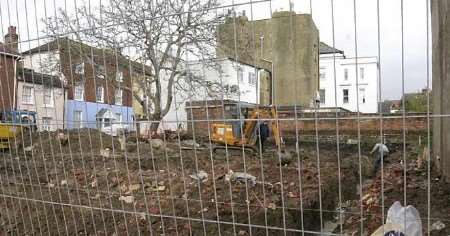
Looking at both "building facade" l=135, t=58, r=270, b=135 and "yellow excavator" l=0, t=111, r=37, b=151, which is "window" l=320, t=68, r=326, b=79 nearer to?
"building facade" l=135, t=58, r=270, b=135

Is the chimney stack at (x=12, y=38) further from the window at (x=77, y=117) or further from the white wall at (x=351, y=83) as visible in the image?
the white wall at (x=351, y=83)

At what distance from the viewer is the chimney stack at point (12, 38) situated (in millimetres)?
4064

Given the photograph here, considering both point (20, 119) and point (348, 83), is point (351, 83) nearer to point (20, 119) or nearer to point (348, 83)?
point (348, 83)

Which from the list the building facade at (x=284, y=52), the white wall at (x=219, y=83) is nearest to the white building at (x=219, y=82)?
the white wall at (x=219, y=83)

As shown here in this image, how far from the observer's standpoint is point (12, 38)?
4.19 meters

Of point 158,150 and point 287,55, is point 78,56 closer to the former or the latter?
point 287,55

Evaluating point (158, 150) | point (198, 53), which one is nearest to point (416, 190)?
point (198, 53)

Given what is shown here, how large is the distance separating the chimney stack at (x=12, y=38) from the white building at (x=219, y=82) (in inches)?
64.0

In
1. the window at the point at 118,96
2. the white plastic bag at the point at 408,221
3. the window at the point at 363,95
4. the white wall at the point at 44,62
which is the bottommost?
the white plastic bag at the point at 408,221

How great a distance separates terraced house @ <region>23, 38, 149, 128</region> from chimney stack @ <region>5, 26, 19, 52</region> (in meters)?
0.13

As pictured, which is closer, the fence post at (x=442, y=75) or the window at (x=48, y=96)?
the fence post at (x=442, y=75)

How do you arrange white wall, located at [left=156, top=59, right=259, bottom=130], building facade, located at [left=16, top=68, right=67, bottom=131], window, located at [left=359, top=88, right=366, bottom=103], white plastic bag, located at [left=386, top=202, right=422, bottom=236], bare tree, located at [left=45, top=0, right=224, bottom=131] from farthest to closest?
building facade, located at [left=16, top=68, right=67, bottom=131] < bare tree, located at [left=45, top=0, right=224, bottom=131] < white wall, located at [left=156, top=59, right=259, bottom=130] < window, located at [left=359, top=88, right=366, bottom=103] < white plastic bag, located at [left=386, top=202, right=422, bottom=236]

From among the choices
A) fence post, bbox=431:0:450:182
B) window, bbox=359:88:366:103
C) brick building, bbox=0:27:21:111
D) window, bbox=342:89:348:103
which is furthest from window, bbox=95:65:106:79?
fence post, bbox=431:0:450:182

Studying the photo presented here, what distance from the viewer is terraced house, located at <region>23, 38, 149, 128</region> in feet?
11.9
